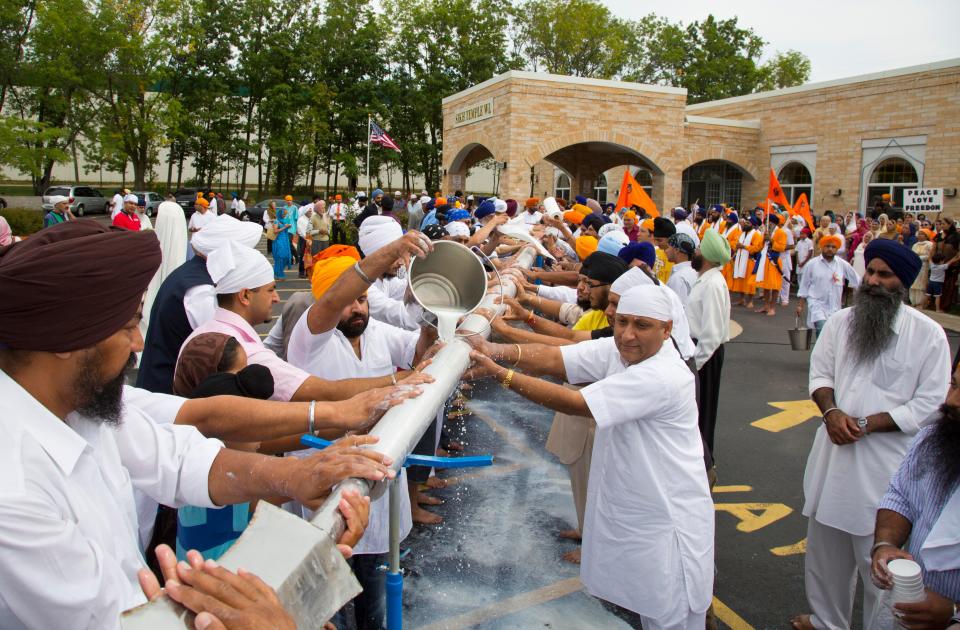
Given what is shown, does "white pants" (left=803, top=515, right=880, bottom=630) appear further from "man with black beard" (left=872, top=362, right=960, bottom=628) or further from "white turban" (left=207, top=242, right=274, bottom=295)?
"white turban" (left=207, top=242, right=274, bottom=295)

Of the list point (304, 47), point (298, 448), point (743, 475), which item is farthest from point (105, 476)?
point (304, 47)

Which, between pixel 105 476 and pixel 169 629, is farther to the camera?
pixel 105 476

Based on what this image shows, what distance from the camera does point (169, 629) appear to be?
111cm

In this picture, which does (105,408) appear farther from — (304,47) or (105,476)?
(304,47)

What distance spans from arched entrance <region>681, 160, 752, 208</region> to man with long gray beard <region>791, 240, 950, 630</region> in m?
28.8

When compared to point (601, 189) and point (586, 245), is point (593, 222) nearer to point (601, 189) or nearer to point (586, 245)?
point (586, 245)

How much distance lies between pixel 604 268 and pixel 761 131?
2878 cm

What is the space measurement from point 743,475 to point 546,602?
2.66 m

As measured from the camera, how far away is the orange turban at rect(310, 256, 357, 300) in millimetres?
3619

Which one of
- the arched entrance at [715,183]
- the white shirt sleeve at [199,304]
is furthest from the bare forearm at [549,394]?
the arched entrance at [715,183]

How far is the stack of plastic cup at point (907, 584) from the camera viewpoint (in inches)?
84.2

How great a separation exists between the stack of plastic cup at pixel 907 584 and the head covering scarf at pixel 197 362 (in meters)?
2.45

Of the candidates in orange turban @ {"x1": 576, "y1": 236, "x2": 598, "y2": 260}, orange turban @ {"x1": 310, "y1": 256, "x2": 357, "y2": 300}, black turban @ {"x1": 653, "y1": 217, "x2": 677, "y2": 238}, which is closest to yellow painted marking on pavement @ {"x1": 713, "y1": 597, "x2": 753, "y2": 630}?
orange turban @ {"x1": 310, "y1": 256, "x2": 357, "y2": 300}

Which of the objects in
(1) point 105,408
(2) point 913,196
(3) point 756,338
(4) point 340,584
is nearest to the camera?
(4) point 340,584
